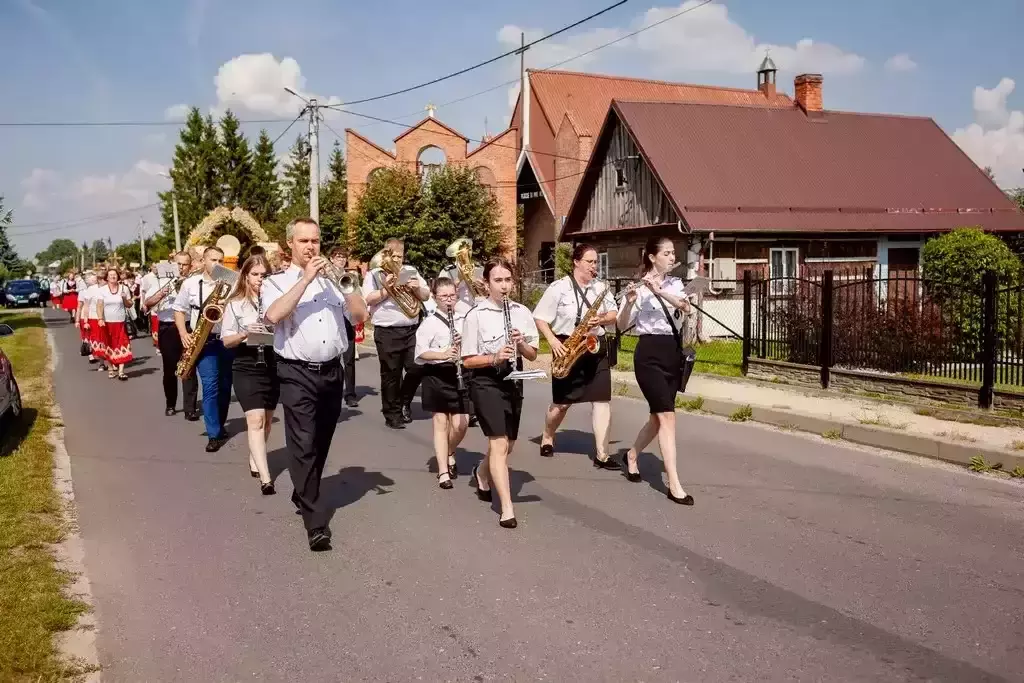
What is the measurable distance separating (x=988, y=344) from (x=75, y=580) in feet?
29.5

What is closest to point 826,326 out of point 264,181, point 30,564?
point 30,564

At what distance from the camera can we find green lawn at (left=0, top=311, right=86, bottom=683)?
13.3 ft

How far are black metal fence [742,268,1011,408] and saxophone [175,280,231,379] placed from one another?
781 centimetres

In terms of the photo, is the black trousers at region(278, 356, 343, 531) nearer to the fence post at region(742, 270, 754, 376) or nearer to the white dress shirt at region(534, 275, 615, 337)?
the white dress shirt at region(534, 275, 615, 337)

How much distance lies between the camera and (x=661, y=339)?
6.88 meters

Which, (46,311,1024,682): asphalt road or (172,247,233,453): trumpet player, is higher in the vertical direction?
(172,247,233,453): trumpet player

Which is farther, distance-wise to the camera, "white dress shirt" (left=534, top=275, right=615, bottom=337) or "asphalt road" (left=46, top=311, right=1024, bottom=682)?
"white dress shirt" (left=534, top=275, right=615, bottom=337)

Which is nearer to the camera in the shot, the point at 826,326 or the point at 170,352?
the point at 170,352

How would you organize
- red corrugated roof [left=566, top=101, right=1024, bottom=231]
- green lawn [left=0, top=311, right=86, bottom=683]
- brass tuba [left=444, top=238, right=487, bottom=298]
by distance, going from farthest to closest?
red corrugated roof [left=566, top=101, right=1024, bottom=231] < brass tuba [left=444, top=238, right=487, bottom=298] < green lawn [left=0, top=311, right=86, bottom=683]

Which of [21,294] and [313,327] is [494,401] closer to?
[313,327]

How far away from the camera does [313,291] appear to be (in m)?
5.99

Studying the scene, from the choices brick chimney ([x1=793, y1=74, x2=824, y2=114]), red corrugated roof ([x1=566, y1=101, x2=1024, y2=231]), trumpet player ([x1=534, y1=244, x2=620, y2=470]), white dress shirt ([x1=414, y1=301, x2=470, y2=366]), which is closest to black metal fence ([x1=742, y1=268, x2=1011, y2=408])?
trumpet player ([x1=534, y1=244, x2=620, y2=470])

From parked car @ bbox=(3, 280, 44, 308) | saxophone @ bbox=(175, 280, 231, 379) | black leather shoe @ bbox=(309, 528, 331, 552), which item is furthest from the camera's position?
parked car @ bbox=(3, 280, 44, 308)

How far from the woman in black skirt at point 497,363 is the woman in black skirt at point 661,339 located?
37.8 inches
